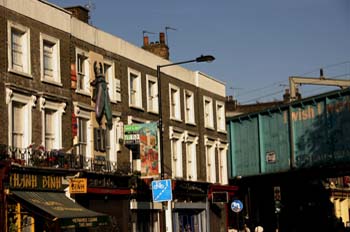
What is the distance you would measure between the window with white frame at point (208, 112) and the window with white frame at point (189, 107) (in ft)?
6.19

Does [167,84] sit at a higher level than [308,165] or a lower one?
higher

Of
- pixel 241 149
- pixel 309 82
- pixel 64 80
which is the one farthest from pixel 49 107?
pixel 309 82

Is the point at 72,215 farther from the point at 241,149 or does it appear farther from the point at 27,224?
the point at 241,149

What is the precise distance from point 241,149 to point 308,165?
709 centimetres

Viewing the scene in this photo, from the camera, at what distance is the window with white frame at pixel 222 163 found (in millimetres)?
47853

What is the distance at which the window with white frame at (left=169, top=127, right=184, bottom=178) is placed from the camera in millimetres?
41188

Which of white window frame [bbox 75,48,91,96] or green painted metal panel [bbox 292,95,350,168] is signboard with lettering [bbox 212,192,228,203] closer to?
green painted metal panel [bbox 292,95,350,168]

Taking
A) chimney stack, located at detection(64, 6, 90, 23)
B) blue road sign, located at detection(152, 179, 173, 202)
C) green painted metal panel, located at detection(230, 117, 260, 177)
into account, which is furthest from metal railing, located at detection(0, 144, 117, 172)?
green painted metal panel, located at detection(230, 117, 260, 177)

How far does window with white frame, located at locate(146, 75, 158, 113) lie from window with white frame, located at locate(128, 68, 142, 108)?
1.18 meters

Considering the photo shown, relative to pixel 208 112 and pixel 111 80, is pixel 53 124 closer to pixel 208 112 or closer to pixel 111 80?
pixel 111 80

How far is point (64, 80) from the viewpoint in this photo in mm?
31484

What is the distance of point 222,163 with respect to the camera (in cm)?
4825

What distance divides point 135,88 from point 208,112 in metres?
9.55

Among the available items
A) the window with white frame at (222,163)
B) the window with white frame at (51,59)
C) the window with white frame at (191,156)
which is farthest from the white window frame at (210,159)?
the window with white frame at (51,59)
